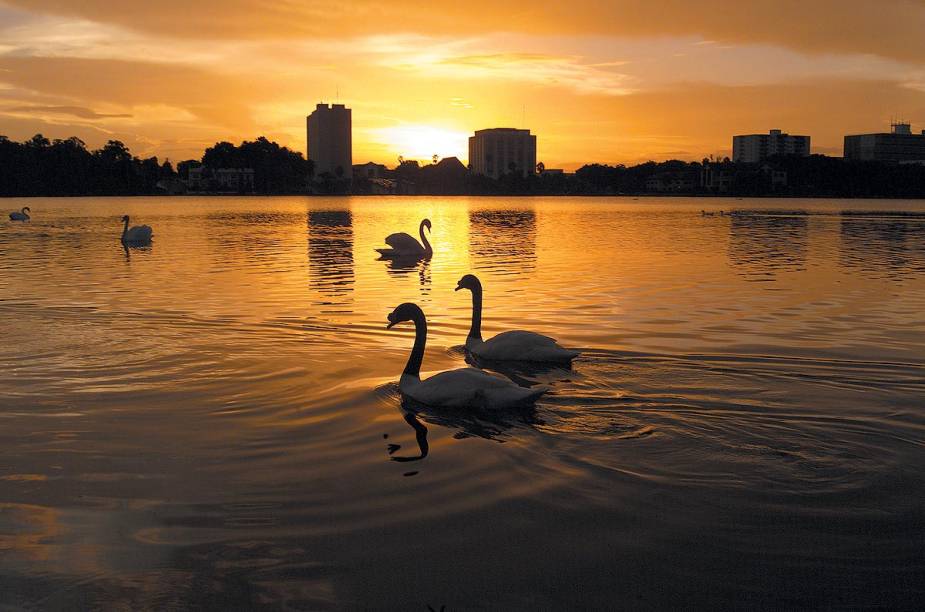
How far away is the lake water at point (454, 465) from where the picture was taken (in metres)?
5.21

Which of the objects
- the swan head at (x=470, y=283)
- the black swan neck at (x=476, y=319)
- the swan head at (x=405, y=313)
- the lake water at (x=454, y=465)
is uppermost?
the swan head at (x=470, y=283)

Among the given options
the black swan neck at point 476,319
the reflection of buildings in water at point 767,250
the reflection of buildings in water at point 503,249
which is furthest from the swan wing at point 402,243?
the black swan neck at point 476,319

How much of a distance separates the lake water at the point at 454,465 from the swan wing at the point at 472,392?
0.53 feet

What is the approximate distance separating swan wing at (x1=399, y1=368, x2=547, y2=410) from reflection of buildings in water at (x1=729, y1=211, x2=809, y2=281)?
1530 cm

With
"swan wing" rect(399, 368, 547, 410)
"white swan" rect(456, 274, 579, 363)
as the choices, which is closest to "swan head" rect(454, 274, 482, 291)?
"white swan" rect(456, 274, 579, 363)

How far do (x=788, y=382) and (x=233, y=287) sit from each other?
13887 millimetres

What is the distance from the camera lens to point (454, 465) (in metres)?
7.33

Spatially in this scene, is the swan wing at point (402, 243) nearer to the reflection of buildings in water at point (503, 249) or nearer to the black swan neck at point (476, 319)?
the reflection of buildings in water at point (503, 249)

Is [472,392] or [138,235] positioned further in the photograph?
[138,235]

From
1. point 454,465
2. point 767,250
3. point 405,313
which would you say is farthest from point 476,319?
point 767,250

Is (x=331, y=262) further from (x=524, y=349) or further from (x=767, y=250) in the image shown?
(x=767, y=250)

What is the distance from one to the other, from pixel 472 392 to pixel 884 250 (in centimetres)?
2776

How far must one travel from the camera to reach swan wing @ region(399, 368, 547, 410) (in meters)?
8.63

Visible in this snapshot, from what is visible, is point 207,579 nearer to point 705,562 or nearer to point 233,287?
point 705,562
